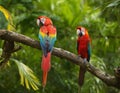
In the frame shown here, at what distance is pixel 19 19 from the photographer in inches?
196

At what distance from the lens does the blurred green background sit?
4.71 metres

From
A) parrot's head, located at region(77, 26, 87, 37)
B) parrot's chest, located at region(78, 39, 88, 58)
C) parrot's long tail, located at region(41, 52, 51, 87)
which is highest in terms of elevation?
parrot's head, located at region(77, 26, 87, 37)

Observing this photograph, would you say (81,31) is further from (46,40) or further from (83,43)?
(46,40)

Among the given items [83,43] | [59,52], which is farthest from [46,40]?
[83,43]

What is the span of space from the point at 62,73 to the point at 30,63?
0.51 metres

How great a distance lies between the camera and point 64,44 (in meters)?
5.10

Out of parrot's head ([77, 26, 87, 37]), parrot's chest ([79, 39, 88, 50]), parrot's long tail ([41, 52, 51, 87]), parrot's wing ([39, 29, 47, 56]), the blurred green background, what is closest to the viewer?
parrot's long tail ([41, 52, 51, 87])

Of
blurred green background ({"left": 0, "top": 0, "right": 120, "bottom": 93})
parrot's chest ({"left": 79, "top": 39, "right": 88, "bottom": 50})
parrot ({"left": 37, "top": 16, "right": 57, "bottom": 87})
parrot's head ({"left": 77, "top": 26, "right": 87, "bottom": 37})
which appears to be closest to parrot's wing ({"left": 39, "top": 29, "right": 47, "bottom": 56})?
parrot ({"left": 37, "top": 16, "right": 57, "bottom": 87})

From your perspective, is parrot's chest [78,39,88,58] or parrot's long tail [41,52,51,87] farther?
parrot's chest [78,39,88,58]

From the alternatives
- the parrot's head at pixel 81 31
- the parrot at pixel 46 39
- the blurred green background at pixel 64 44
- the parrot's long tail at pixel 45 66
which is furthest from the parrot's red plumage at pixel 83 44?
the blurred green background at pixel 64 44

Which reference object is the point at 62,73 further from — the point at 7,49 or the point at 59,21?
the point at 7,49

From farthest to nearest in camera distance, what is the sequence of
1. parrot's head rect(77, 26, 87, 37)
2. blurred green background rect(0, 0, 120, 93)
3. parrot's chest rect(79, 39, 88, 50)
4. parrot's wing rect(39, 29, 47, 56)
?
blurred green background rect(0, 0, 120, 93)
parrot's chest rect(79, 39, 88, 50)
parrot's head rect(77, 26, 87, 37)
parrot's wing rect(39, 29, 47, 56)

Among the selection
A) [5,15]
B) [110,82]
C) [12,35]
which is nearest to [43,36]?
[12,35]

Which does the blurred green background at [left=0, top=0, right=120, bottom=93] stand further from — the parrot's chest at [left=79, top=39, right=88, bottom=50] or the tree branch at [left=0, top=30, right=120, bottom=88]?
the tree branch at [left=0, top=30, right=120, bottom=88]
